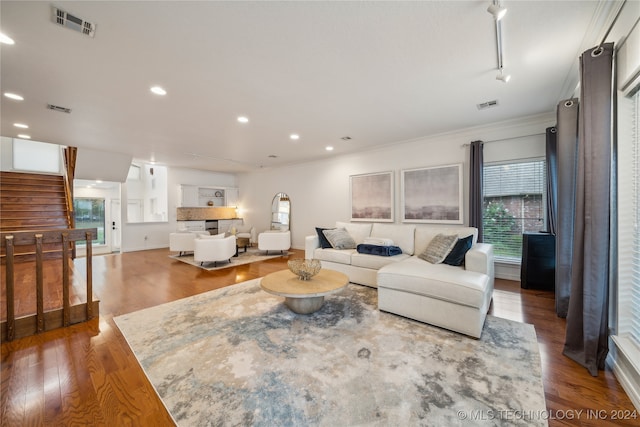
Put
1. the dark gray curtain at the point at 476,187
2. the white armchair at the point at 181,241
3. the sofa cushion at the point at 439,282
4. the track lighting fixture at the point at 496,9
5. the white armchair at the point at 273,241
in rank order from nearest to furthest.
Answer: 1. the track lighting fixture at the point at 496,9
2. the sofa cushion at the point at 439,282
3. the dark gray curtain at the point at 476,187
4. the white armchair at the point at 181,241
5. the white armchair at the point at 273,241

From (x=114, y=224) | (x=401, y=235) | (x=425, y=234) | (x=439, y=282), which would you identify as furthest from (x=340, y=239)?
(x=114, y=224)

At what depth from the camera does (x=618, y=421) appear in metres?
1.35

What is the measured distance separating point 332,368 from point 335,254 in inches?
91.2

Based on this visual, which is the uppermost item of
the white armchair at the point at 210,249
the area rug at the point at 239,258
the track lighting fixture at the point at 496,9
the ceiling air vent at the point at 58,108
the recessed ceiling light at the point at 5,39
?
the ceiling air vent at the point at 58,108

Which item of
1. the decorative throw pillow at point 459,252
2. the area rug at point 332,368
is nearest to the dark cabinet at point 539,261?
the decorative throw pillow at point 459,252

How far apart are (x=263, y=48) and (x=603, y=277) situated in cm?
322

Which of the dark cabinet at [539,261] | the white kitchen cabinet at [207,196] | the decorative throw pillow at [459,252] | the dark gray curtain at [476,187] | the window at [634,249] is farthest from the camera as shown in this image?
the white kitchen cabinet at [207,196]

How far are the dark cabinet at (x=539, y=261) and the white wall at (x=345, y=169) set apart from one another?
992 millimetres

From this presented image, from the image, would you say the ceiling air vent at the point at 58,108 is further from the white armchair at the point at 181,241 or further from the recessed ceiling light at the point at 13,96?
the white armchair at the point at 181,241

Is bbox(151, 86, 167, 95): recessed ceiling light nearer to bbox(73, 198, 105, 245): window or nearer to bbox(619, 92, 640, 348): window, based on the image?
bbox(619, 92, 640, 348): window

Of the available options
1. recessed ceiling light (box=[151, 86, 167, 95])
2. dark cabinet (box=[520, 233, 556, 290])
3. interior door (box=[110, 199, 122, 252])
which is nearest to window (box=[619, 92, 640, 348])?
dark cabinet (box=[520, 233, 556, 290])

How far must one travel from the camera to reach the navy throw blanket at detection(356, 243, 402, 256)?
3.62 meters

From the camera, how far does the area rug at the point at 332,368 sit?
1.38 m

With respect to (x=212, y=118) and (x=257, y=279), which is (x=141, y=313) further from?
(x=212, y=118)
